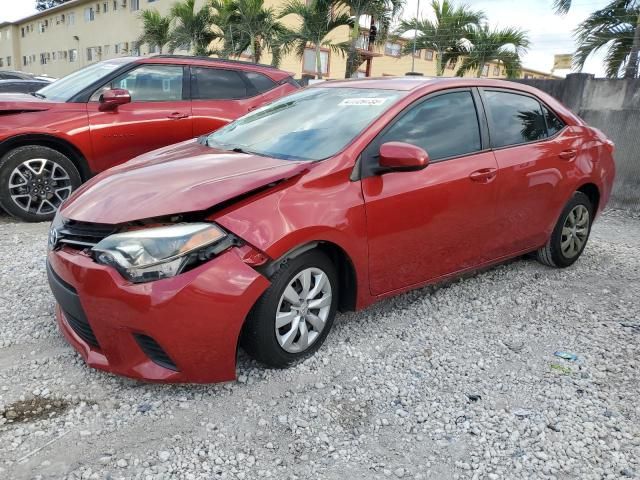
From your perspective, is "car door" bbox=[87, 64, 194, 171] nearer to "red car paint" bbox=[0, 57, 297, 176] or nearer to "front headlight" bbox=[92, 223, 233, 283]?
"red car paint" bbox=[0, 57, 297, 176]

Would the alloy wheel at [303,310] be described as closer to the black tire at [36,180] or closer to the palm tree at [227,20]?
the black tire at [36,180]

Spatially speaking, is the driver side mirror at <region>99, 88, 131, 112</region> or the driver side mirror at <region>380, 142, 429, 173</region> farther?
the driver side mirror at <region>99, 88, 131, 112</region>

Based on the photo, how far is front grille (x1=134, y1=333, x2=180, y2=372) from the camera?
7.67 ft

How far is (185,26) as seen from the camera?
2220cm

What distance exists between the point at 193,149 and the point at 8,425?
185 centimetres

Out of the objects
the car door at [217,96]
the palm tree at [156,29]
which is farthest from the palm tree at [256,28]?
the car door at [217,96]

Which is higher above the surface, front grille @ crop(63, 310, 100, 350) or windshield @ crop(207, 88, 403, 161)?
windshield @ crop(207, 88, 403, 161)

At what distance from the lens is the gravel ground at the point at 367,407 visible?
7.00 ft

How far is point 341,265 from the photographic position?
9.61ft

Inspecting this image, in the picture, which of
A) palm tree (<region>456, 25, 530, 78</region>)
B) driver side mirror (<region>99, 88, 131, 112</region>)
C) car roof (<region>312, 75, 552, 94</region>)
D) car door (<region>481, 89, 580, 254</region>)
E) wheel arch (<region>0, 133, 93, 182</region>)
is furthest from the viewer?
palm tree (<region>456, 25, 530, 78</region>)

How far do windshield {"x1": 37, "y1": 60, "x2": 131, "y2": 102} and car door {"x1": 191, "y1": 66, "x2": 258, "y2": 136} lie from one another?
91cm

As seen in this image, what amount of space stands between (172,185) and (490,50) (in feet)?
41.9

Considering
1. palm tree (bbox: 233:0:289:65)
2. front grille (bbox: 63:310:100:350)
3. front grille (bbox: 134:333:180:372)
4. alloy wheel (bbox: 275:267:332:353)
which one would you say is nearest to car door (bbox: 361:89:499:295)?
alloy wheel (bbox: 275:267:332:353)

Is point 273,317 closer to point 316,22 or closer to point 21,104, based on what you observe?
point 21,104
